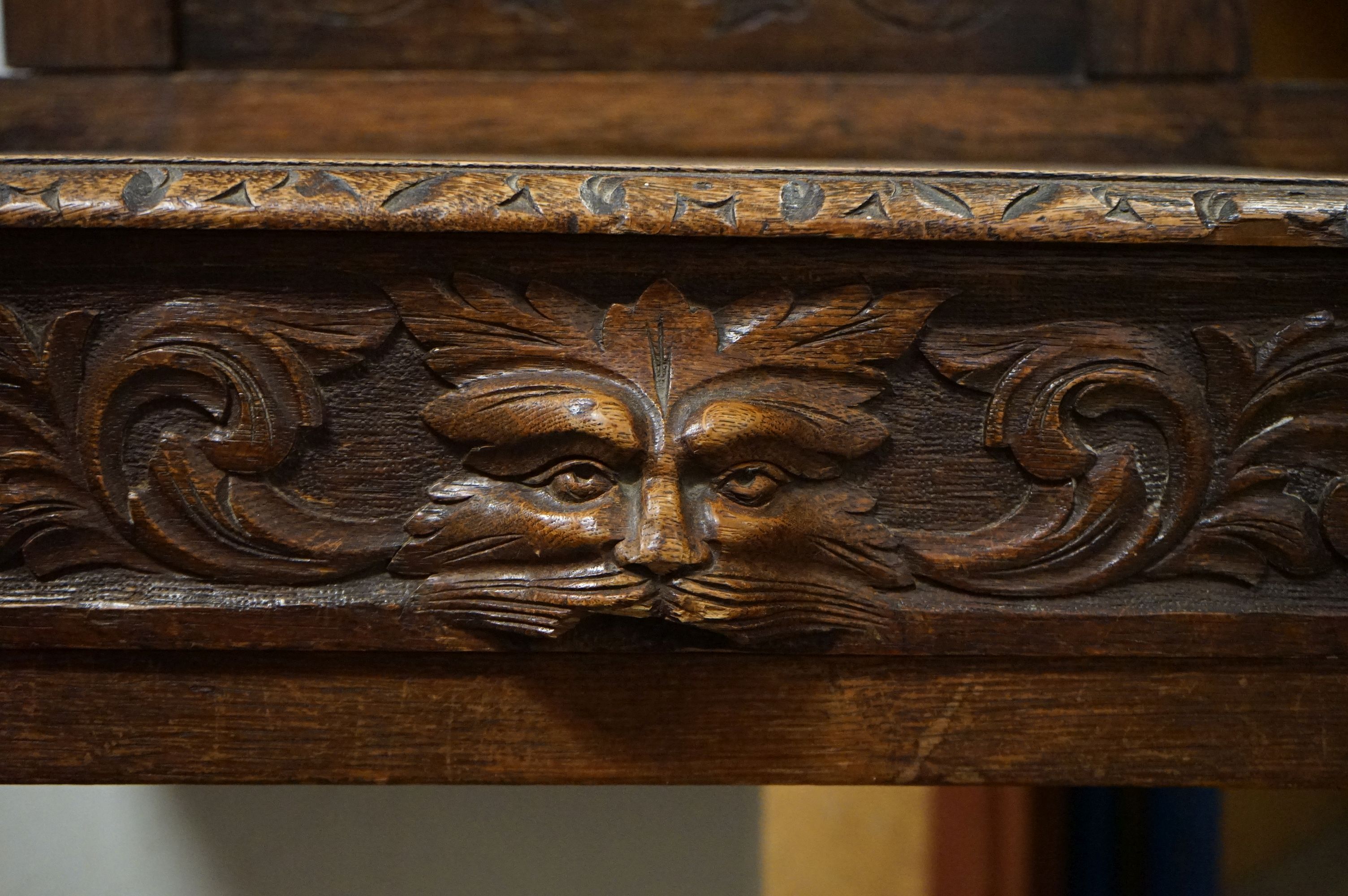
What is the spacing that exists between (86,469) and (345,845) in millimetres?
374

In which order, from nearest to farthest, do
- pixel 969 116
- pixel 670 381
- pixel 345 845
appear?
Result: pixel 670 381 → pixel 345 845 → pixel 969 116

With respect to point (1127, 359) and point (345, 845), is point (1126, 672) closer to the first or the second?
point (1127, 359)

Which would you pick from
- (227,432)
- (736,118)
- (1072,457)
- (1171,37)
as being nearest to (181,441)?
(227,432)

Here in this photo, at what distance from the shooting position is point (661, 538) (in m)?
0.40

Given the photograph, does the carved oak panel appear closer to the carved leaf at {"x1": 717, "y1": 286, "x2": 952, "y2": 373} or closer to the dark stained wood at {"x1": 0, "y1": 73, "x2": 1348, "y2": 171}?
the carved leaf at {"x1": 717, "y1": 286, "x2": 952, "y2": 373}

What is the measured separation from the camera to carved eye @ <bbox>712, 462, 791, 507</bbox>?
427 millimetres

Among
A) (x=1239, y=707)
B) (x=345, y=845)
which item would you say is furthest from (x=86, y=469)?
(x=1239, y=707)

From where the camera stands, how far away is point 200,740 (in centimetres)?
46

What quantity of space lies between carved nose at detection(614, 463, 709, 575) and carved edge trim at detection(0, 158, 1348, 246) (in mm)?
102

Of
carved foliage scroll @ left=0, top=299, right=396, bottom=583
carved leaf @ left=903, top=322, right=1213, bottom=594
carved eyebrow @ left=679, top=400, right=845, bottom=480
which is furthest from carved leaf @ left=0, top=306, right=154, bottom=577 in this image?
carved leaf @ left=903, top=322, right=1213, bottom=594

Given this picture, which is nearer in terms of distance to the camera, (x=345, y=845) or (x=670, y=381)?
(x=670, y=381)

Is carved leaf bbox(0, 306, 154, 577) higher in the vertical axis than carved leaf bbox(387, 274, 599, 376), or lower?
lower

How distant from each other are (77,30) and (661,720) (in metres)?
0.69

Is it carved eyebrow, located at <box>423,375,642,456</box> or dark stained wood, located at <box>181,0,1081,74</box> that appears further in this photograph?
dark stained wood, located at <box>181,0,1081,74</box>
